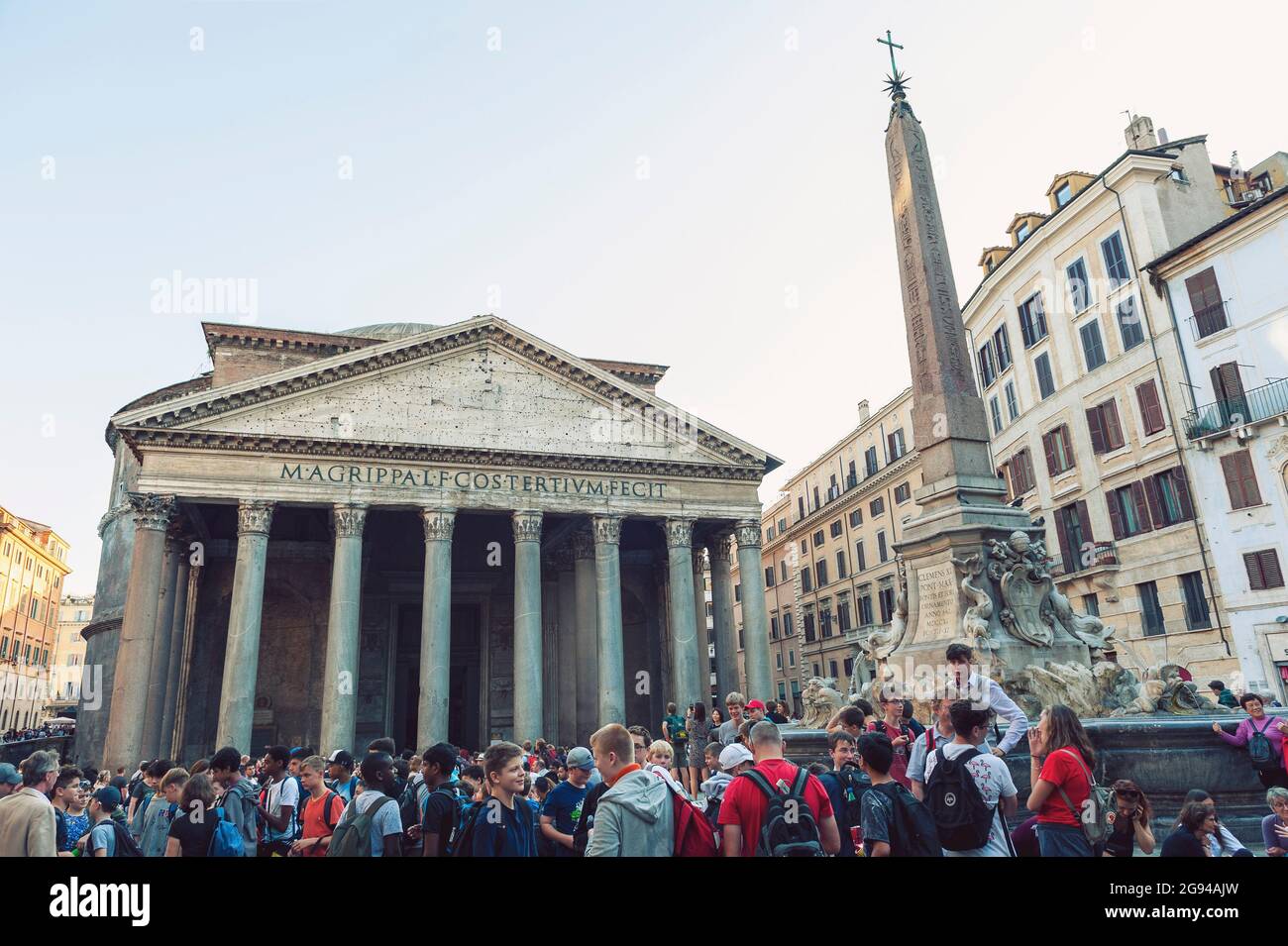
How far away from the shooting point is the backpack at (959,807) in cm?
354

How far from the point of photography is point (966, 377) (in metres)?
8.59

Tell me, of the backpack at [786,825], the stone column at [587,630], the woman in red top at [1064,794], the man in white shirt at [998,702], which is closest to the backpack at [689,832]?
the backpack at [786,825]

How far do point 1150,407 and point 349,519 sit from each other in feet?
69.2

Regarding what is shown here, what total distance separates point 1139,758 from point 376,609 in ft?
80.7

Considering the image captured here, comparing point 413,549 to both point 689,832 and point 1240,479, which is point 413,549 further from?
point 689,832

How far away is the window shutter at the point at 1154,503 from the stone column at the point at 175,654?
25.7 m

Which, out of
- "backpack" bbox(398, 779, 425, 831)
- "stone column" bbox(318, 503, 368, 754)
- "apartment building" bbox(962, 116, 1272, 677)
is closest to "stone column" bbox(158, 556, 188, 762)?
"stone column" bbox(318, 503, 368, 754)

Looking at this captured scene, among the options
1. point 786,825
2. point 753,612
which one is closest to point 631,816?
point 786,825

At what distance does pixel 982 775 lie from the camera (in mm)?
3609

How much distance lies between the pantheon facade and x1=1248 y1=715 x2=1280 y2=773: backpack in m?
17.0

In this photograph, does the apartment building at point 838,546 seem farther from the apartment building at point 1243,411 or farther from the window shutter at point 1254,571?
the window shutter at point 1254,571

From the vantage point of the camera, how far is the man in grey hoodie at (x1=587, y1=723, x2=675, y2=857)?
337 cm
